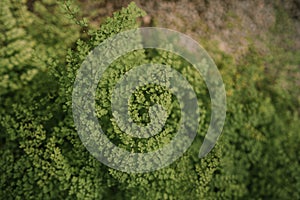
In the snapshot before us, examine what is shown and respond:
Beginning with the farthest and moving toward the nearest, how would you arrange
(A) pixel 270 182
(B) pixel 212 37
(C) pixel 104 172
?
(B) pixel 212 37 < (A) pixel 270 182 < (C) pixel 104 172

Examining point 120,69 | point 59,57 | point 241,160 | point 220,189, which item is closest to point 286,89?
point 241,160

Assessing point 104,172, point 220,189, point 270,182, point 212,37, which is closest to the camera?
point 104,172

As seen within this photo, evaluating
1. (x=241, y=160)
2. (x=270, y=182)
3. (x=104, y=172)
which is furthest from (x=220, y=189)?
(x=104, y=172)

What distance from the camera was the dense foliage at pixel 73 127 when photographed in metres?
2.80

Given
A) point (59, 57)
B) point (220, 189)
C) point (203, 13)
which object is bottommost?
point (220, 189)

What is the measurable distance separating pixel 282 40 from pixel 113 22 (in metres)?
2.92

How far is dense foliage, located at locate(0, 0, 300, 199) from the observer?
280 cm

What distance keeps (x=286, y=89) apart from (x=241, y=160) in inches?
59.4

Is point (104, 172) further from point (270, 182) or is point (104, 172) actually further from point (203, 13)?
point (203, 13)

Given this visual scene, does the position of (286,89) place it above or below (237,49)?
below

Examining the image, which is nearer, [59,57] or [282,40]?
[59,57]

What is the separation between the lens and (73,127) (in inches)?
116

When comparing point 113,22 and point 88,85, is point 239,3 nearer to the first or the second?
point 113,22

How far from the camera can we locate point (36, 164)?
2.80m
